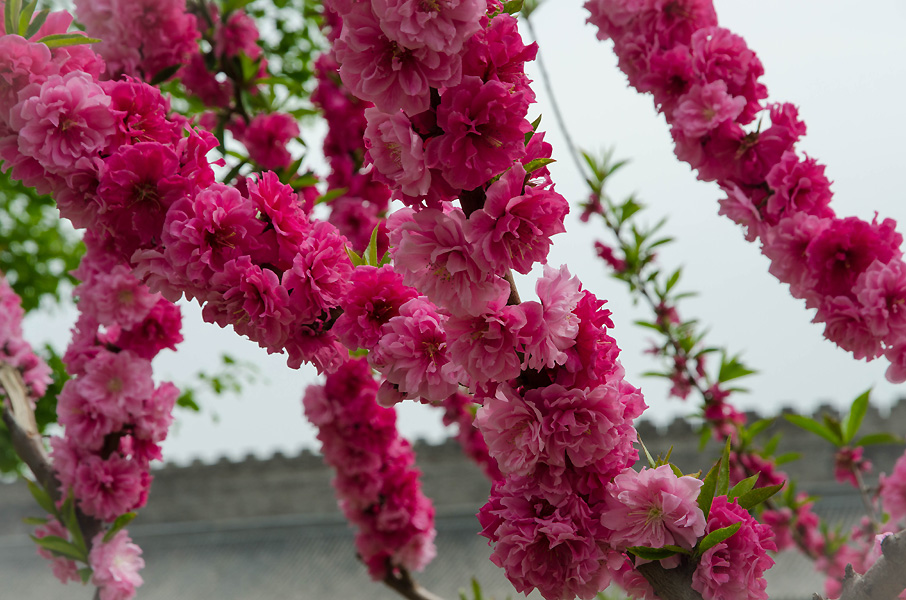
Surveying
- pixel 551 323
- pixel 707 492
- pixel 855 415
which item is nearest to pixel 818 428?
pixel 855 415

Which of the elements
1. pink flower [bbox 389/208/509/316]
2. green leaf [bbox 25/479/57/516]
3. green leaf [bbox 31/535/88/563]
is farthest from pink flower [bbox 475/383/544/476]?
green leaf [bbox 25/479/57/516]

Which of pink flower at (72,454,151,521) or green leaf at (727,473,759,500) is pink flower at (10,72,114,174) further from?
green leaf at (727,473,759,500)

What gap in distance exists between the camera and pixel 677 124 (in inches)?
68.9

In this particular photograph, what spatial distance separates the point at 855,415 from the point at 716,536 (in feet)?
5.48

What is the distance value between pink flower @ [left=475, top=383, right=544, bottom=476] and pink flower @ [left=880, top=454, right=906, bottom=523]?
1.37 meters

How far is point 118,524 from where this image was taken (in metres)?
2.10

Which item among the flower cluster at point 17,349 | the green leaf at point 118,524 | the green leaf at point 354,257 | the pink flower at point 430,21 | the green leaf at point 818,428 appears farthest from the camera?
the flower cluster at point 17,349

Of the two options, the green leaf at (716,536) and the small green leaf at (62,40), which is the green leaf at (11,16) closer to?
the small green leaf at (62,40)

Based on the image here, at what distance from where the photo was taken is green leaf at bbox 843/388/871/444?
2381 mm

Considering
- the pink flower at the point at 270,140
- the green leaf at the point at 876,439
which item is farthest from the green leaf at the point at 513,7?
the green leaf at the point at 876,439

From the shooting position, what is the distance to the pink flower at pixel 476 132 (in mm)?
1052

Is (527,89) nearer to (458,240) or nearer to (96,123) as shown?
(458,240)

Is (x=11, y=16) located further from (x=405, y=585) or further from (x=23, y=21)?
(x=405, y=585)

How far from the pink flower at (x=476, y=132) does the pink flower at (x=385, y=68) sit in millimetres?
32
